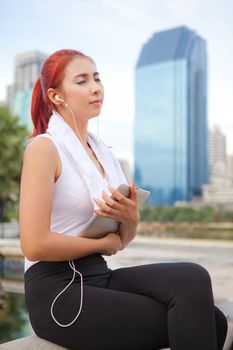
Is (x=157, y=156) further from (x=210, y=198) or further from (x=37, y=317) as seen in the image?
(x=37, y=317)

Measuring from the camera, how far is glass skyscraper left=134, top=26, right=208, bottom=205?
6050cm

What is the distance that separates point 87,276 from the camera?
1.15 metres

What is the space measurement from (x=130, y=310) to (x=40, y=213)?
316 mm

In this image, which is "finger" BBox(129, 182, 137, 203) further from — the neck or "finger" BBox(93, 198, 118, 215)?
the neck

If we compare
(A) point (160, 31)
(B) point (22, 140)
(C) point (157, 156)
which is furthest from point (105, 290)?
(A) point (160, 31)

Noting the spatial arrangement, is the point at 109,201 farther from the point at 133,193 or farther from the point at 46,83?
the point at 46,83

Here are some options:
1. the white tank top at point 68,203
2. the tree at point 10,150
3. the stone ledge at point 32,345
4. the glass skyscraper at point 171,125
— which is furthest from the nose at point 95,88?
the glass skyscraper at point 171,125

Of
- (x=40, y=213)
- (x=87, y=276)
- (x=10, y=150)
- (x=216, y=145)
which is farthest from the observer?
(x=216, y=145)

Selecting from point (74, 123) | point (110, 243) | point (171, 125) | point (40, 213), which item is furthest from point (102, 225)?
point (171, 125)

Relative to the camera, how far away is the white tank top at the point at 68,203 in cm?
114

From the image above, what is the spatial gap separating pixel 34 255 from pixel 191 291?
15.1 inches

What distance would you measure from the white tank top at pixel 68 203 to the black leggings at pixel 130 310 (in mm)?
91

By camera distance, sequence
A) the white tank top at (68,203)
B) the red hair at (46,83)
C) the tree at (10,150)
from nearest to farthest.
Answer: the white tank top at (68,203) < the red hair at (46,83) < the tree at (10,150)

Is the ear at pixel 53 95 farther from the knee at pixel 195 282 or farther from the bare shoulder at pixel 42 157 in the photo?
the knee at pixel 195 282
